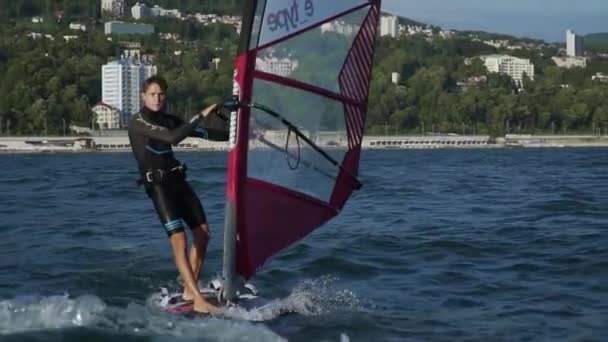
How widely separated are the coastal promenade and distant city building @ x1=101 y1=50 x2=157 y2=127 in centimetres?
1787

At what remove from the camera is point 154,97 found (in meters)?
7.14

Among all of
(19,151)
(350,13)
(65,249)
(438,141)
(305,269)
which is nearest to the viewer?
(350,13)

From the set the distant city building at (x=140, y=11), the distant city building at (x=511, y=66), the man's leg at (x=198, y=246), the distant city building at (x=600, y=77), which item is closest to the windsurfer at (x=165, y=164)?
the man's leg at (x=198, y=246)

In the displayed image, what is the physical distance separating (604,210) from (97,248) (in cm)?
617

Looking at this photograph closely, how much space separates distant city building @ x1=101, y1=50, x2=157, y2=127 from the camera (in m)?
96.2

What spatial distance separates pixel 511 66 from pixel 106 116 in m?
54.4

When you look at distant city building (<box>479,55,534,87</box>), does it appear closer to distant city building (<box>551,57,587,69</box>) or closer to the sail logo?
distant city building (<box>551,57,587,69</box>)

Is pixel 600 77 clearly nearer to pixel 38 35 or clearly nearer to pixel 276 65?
pixel 38 35

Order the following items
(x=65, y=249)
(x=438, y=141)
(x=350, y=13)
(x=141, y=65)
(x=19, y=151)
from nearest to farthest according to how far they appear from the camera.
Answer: (x=350, y=13)
(x=65, y=249)
(x=19, y=151)
(x=438, y=141)
(x=141, y=65)

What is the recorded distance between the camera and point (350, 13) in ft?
26.1

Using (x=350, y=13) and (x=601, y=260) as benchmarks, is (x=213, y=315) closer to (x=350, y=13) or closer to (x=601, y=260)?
(x=350, y=13)

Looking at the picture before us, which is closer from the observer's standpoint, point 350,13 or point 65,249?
point 350,13

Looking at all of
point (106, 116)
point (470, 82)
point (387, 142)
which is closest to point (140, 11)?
point (470, 82)

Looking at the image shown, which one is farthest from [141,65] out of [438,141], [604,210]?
[604,210]
